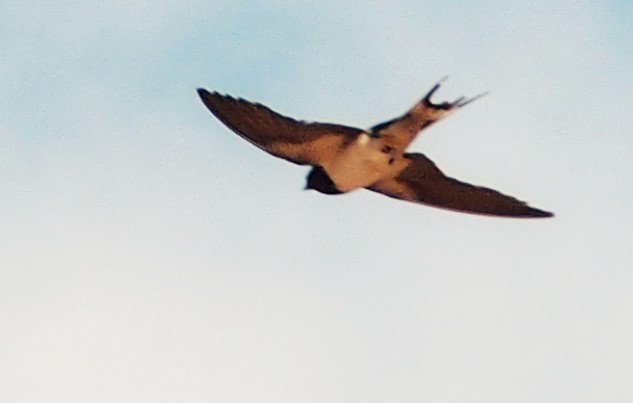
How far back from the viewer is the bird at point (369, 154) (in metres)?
6.98

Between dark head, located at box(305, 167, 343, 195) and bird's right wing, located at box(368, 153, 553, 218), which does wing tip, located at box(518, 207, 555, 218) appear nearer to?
bird's right wing, located at box(368, 153, 553, 218)

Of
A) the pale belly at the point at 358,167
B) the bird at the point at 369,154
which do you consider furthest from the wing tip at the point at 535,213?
the pale belly at the point at 358,167

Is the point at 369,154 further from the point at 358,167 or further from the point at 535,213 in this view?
the point at 535,213

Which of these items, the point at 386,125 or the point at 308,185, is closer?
the point at 386,125

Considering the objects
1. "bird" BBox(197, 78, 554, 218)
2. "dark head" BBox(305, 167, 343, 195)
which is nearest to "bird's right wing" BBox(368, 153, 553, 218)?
"bird" BBox(197, 78, 554, 218)

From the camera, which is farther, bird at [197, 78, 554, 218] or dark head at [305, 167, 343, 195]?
dark head at [305, 167, 343, 195]

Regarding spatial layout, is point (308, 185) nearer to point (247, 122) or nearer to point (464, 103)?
point (247, 122)

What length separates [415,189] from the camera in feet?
25.3

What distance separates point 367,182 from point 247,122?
0.97 meters

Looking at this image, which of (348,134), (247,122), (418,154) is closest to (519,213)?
(418,154)

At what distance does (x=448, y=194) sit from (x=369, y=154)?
851 millimetres

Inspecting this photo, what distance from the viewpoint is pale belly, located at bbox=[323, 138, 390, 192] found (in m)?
7.17

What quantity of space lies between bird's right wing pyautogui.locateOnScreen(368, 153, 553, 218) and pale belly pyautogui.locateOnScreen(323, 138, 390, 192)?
166 mm

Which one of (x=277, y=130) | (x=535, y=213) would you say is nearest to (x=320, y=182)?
(x=277, y=130)
